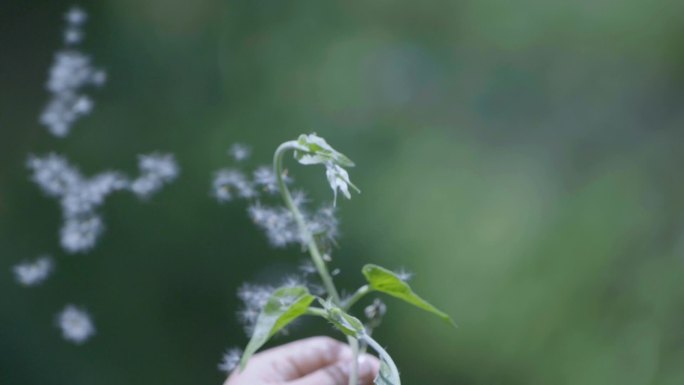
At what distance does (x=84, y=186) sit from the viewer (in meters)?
0.89

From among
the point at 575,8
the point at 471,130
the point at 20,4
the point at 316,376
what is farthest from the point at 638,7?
the point at 20,4

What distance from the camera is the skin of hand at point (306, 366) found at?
27.4 inches

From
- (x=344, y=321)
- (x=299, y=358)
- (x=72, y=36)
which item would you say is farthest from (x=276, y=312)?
(x=72, y=36)

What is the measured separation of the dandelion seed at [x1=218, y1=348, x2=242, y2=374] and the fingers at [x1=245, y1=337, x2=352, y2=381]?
8 cm

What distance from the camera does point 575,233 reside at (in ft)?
2.73

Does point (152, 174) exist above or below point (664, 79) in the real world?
above

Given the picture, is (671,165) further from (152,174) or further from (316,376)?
(152,174)

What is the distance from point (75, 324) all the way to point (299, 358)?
0.27m

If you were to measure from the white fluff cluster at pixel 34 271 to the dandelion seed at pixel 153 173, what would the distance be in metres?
0.11

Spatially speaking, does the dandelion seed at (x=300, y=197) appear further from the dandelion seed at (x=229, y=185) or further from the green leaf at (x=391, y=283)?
the green leaf at (x=391, y=283)

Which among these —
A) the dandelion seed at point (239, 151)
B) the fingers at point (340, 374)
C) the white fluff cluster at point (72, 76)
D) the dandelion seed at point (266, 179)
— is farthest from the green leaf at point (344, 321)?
the white fluff cluster at point (72, 76)

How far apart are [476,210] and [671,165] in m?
0.19

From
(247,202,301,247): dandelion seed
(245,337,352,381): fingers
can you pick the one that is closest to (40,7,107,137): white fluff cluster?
(247,202,301,247): dandelion seed

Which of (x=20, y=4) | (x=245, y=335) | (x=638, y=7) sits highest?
(x=20, y=4)
